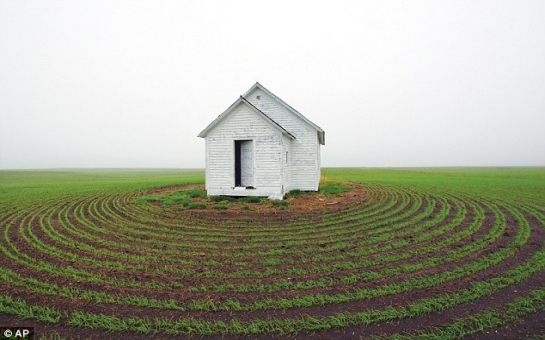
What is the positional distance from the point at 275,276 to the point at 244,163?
464 inches

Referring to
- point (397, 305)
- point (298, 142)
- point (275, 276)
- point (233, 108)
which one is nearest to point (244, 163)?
point (233, 108)

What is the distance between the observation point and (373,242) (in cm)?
877

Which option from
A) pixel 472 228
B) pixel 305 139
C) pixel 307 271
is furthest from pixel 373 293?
pixel 305 139

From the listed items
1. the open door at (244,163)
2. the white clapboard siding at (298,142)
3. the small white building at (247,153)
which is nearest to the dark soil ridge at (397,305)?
the small white building at (247,153)

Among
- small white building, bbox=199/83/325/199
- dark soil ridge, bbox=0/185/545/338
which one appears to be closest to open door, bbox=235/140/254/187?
small white building, bbox=199/83/325/199

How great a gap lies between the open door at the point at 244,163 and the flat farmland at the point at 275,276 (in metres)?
5.12

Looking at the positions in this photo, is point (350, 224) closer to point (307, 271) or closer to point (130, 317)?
point (307, 271)

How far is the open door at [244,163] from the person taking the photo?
56.8ft

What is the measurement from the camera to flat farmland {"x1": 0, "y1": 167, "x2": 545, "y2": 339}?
459 cm

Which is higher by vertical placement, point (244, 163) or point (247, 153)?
point (247, 153)

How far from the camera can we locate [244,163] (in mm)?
17594

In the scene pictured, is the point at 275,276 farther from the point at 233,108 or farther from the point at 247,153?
the point at 233,108

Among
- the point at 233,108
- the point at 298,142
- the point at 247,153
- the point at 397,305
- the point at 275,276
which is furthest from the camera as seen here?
the point at 298,142

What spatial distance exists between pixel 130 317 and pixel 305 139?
1594cm
